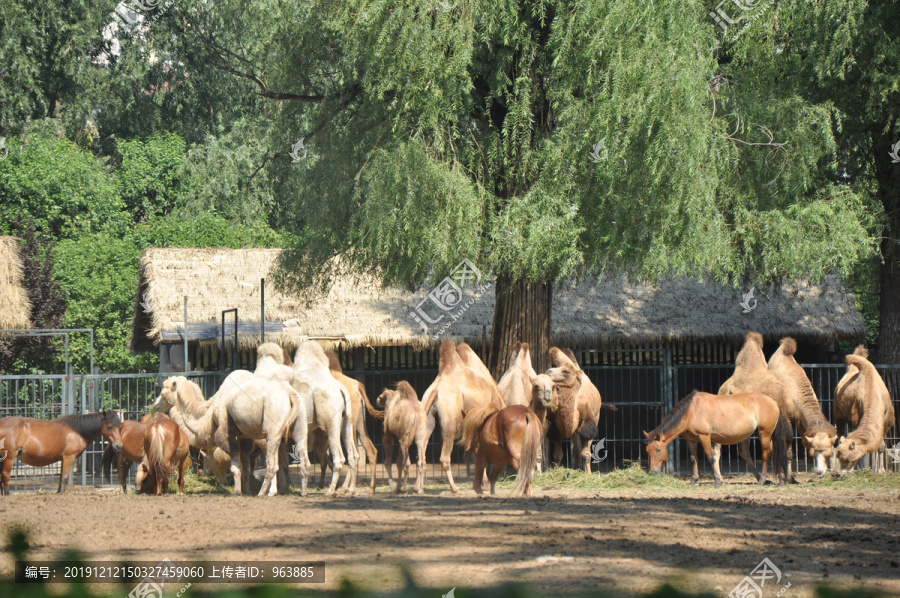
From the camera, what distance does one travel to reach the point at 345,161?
14.8 m

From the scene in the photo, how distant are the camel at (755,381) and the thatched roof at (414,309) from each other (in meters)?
3.35

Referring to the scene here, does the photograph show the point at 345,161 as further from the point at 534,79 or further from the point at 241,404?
the point at 241,404

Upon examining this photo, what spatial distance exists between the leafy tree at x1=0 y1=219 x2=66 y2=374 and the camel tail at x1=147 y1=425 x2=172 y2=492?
15222mm

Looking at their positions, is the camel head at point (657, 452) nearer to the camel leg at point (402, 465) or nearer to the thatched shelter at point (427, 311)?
the camel leg at point (402, 465)

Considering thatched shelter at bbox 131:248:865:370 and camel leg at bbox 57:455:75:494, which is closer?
camel leg at bbox 57:455:75:494

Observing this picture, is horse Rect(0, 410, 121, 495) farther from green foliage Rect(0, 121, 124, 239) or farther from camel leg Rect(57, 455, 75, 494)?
green foliage Rect(0, 121, 124, 239)

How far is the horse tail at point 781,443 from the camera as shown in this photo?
14219 millimetres

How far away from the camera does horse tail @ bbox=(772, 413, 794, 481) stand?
14.2 m

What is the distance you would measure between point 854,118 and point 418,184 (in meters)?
8.42

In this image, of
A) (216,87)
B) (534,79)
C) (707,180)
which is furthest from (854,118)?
(216,87)
